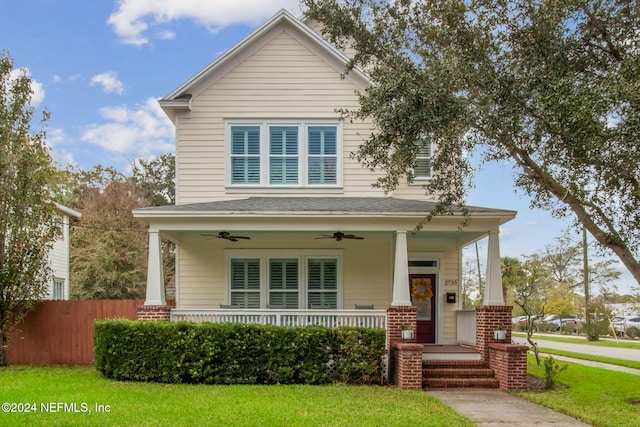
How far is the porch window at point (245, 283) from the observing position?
14.3 meters

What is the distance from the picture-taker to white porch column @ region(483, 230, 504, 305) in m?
12.1

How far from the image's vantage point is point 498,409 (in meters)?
9.30

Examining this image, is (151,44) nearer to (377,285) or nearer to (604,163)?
(377,285)

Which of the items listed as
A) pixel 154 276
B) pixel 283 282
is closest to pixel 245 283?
pixel 283 282

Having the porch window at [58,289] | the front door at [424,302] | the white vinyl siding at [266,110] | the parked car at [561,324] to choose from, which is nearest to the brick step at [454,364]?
the front door at [424,302]

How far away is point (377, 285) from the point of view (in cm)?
1431

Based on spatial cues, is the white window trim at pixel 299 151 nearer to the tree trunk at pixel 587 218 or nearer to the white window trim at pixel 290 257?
the white window trim at pixel 290 257

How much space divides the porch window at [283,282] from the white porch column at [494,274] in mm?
4700

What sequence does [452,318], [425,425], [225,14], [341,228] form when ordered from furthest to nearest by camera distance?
[225,14] < [452,318] < [341,228] < [425,425]

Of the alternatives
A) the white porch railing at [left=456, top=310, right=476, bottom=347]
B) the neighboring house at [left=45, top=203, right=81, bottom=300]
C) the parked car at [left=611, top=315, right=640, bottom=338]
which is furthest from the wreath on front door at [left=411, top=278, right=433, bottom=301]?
the parked car at [left=611, top=315, right=640, bottom=338]

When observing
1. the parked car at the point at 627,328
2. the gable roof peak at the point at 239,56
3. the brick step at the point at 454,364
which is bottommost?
the parked car at the point at 627,328

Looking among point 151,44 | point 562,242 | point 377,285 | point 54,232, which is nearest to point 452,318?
point 377,285

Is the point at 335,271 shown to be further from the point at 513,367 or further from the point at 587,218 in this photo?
the point at 587,218

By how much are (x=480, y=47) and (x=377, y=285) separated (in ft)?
22.0
